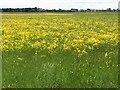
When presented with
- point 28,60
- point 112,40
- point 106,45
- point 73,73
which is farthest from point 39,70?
point 112,40

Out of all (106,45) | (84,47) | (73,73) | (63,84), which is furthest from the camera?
(106,45)

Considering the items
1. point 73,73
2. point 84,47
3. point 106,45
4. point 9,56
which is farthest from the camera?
point 106,45

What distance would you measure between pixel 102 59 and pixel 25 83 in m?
3.94

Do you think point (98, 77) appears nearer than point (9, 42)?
Yes

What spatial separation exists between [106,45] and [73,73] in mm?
6143

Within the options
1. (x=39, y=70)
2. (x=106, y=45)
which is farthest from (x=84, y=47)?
(x=39, y=70)

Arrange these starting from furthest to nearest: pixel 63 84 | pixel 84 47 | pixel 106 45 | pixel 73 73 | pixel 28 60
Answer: pixel 106 45
pixel 84 47
pixel 28 60
pixel 73 73
pixel 63 84

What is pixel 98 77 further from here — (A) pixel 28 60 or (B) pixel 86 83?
(A) pixel 28 60

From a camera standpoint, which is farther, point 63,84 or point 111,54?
point 111,54

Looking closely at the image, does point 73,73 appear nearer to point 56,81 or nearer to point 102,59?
point 56,81

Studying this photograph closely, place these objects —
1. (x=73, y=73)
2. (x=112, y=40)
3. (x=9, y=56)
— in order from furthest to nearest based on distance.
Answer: (x=112, y=40) < (x=9, y=56) < (x=73, y=73)

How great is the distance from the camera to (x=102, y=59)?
12875mm

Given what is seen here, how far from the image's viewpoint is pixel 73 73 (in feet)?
35.0

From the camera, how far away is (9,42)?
17016 mm
